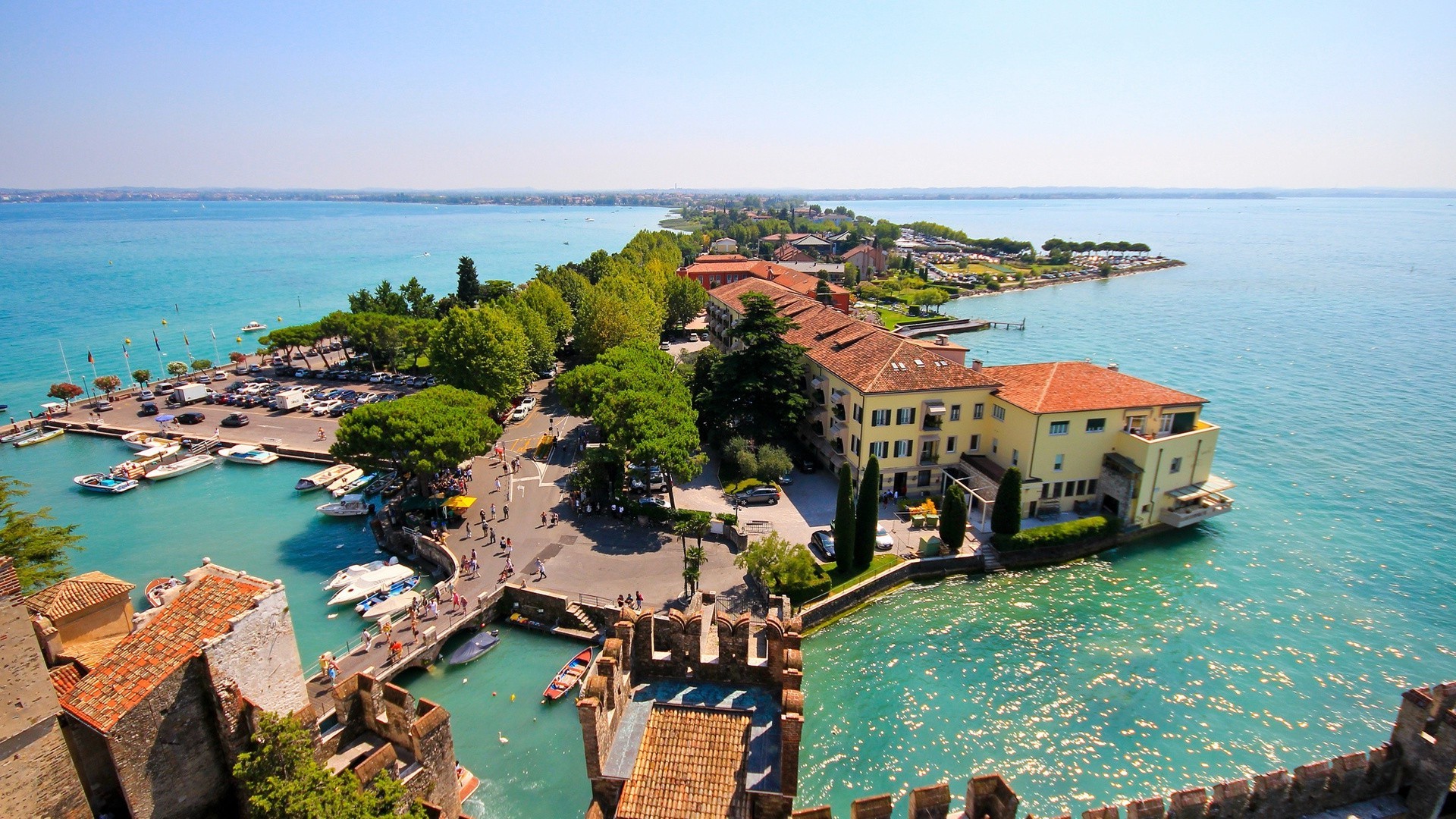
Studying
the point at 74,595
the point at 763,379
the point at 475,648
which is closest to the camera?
the point at 74,595

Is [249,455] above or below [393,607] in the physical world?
below

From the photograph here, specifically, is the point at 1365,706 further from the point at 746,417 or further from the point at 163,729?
the point at 163,729

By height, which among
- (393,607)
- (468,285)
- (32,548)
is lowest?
(393,607)

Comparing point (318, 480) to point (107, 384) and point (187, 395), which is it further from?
point (107, 384)

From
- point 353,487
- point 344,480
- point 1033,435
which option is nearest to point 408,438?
point 353,487

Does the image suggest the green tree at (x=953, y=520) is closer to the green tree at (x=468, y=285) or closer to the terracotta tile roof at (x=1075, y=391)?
the terracotta tile roof at (x=1075, y=391)

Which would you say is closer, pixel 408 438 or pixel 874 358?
pixel 408 438

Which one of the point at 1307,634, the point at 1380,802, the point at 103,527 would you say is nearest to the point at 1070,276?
the point at 1307,634

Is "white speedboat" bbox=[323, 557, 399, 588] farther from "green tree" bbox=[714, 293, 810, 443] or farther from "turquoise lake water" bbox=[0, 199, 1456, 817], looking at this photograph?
"green tree" bbox=[714, 293, 810, 443]
